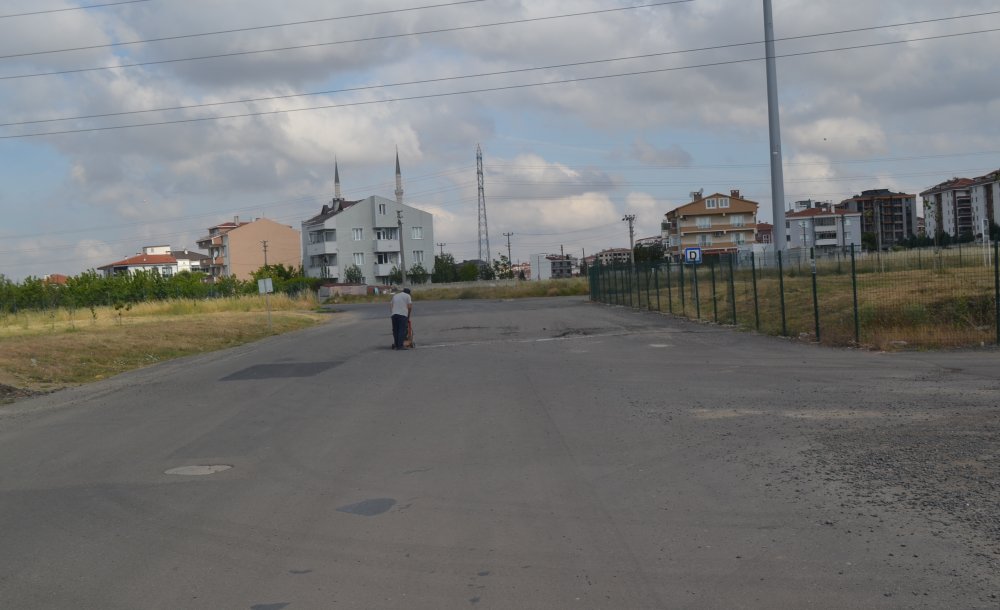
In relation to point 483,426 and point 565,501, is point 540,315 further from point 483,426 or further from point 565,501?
point 565,501

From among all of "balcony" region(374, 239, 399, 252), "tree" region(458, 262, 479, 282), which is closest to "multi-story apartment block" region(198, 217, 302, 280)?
"balcony" region(374, 239, 399, 252)

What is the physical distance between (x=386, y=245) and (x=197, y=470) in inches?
4079

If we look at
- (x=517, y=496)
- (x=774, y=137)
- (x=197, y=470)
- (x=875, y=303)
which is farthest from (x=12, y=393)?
(x=774, y=137)

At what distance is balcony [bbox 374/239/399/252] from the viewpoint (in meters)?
111

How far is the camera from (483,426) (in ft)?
35.3

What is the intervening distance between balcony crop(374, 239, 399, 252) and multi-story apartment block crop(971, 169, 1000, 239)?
7816 cm

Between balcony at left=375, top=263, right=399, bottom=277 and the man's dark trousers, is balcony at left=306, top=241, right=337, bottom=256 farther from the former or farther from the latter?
the man's dark trousers

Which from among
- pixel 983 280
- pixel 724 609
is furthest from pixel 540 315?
pixel 724 609

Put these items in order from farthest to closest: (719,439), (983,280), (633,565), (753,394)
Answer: (983,280) < (753,394) < (719,439) < (633,565)

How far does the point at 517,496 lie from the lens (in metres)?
7.29

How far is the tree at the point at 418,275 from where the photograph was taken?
113 meters

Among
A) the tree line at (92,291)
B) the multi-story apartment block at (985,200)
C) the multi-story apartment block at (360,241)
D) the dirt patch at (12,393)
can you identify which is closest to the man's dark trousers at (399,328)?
the dirt patch at (12,393)

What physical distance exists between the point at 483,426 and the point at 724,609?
6.22 meters

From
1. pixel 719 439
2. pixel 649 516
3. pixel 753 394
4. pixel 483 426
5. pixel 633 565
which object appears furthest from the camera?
pixel 753 394
